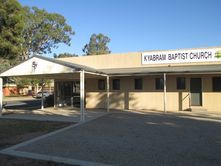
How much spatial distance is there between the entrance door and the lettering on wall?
154cm

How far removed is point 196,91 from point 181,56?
275 centimetres

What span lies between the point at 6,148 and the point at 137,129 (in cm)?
548

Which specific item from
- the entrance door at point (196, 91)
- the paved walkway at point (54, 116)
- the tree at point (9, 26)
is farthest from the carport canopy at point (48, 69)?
the entrance door at point (196, 91)

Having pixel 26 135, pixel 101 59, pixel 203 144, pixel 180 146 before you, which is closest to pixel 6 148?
pixel 26 135

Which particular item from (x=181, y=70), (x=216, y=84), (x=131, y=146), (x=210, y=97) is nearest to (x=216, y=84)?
(x=216, y=84)

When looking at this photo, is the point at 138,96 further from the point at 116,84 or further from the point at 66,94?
the point at 66,94

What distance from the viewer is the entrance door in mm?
19766

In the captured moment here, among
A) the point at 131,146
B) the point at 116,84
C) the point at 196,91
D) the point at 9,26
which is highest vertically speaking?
the point at 9,26

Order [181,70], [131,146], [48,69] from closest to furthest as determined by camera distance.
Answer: [131,146] → [48,69] → [181,70]

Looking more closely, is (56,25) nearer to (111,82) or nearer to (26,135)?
(111,82)

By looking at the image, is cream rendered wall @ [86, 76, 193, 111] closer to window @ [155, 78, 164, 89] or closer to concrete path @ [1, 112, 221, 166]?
window @ [155, 78, 164, 89]

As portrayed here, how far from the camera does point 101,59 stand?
23344mm

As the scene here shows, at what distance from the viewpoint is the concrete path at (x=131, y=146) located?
755cm

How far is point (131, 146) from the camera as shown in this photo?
904 cm
